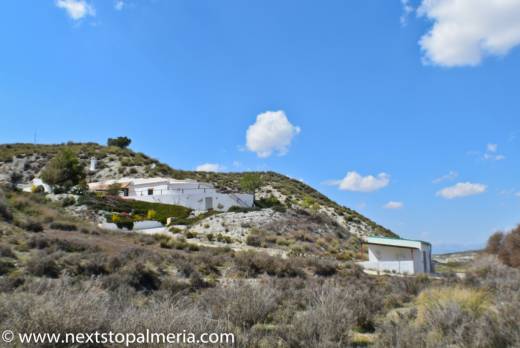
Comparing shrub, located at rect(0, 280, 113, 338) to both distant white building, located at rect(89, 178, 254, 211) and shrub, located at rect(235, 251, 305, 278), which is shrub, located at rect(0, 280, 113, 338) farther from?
distant white building, located at rect(89, 178, 254, 211)

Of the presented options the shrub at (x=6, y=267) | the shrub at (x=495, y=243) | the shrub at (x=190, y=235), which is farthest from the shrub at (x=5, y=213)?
the shrub at (x=495, y=243)

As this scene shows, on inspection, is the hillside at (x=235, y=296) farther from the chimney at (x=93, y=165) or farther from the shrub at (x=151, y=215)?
the chimney at (x=93, y=165)

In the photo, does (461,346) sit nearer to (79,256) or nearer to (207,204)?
(79,256)

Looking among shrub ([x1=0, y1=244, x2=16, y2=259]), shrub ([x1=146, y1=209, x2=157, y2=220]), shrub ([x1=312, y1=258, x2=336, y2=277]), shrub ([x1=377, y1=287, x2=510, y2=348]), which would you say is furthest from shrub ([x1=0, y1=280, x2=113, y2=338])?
shrub ([x1=146, y1=209, x2=157, y2=220])

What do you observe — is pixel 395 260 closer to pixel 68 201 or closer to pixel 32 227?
pixel 32 227

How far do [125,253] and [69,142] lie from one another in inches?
2917

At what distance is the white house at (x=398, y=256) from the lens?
26.0 m

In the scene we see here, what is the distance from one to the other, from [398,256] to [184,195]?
→ 2583 cm

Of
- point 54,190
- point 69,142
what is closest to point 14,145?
point 69,142

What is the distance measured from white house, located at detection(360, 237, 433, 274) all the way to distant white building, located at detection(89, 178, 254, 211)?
20.8 meters

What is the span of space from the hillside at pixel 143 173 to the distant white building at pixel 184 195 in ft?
17.5

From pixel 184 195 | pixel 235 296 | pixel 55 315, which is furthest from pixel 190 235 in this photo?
pixel 55 315

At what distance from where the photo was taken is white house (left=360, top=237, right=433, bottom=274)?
Result: 26.0 meters

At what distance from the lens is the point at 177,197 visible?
4466 cm
